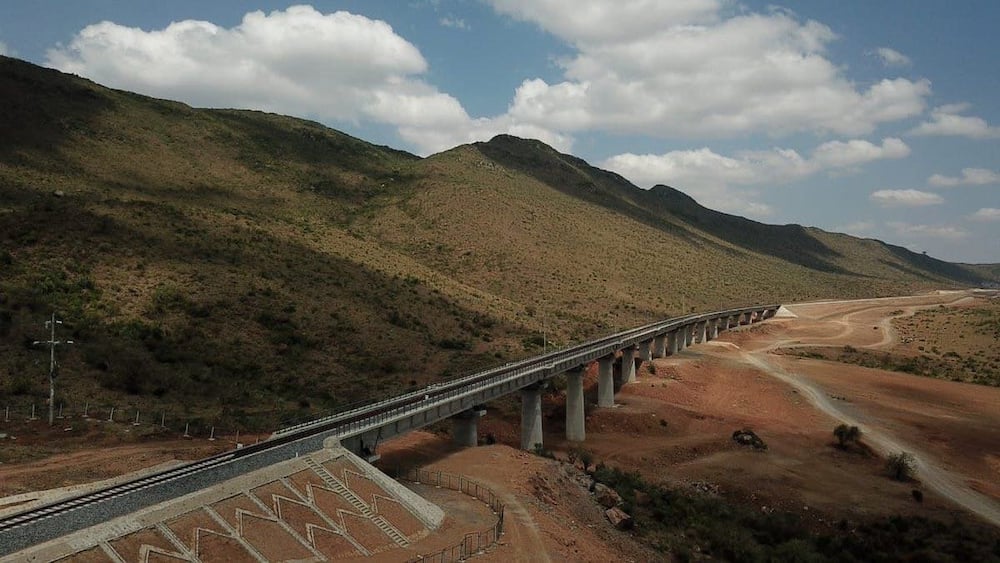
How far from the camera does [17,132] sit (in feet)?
262

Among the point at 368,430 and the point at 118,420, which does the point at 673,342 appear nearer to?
the point at 368,430

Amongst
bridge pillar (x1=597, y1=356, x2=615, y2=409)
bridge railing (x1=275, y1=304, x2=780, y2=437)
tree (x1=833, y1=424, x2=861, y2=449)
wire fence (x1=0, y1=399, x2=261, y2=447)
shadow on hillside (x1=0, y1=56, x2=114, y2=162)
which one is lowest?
wire fence (x1=0, y1=399, x2=261, y2=447)

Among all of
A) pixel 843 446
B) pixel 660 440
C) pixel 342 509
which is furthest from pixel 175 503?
pixel 843 446

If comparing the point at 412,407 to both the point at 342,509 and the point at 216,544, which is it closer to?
the point at 342,509

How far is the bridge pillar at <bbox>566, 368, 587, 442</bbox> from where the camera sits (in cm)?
4694

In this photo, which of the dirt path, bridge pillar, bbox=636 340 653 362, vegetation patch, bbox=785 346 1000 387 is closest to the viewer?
the dirt path

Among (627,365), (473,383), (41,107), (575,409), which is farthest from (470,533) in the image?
(41,107)

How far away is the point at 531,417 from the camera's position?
4247 cm

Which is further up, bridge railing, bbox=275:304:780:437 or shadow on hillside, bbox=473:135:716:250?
shadow on hillside, bbox=473:135:716:250

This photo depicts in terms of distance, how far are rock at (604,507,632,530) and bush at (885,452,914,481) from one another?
2090 centimetres

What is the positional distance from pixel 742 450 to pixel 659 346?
36.9 m

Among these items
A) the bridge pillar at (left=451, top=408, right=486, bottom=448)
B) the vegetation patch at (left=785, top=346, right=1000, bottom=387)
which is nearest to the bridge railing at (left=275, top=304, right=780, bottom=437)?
the bridge pillar at (left=451, top=408, right=486, bottom=448)

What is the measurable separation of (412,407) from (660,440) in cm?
2256

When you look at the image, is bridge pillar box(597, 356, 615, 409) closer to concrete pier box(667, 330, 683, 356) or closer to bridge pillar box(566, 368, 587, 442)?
bridge pillar box(566, 368, 587, 442)
